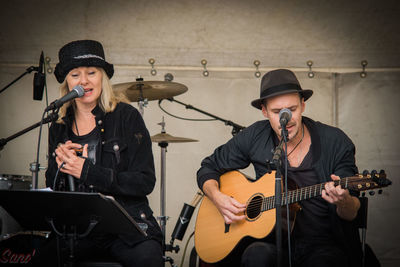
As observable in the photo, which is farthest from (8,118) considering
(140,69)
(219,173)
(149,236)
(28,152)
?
(149,236)

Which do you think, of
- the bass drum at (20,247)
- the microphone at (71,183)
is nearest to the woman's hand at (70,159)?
the microphone at (71,183)

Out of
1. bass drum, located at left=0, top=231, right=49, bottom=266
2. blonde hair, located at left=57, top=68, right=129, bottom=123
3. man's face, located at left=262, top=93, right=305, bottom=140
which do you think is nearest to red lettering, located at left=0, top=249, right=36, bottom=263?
bass drum, located at left=0, top=231, right=49, bottom=266

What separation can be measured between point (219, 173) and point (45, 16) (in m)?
2.93

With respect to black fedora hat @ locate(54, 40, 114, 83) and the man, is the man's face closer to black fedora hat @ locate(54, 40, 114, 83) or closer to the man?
the man

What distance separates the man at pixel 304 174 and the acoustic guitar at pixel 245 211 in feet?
0.21

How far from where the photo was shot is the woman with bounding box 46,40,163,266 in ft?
8.62

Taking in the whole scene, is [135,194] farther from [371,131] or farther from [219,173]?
[371,131]

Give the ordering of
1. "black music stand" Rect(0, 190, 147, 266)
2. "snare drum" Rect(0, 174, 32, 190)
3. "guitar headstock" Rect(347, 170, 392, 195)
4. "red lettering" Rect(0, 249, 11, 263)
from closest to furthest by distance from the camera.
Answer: "black music stand" Rect(0, 190, 147, 266) < "guitar headstock" Rect(347, 170, 392, 195) < "red lettering" Rect(0, 249, 11, 263) < "snare drum" Rect(0, 174, 32, 190)

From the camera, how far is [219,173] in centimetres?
362

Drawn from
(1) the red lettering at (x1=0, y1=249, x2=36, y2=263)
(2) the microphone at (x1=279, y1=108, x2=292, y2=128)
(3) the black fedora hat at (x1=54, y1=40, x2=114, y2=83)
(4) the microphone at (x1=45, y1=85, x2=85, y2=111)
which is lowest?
(1) the red lettering at (x1=0, y1=249, x2=36, y2=263)

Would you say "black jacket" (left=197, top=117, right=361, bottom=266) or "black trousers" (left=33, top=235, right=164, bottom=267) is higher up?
"black jacket" (left=197, top=117, right=361, bottom=266)

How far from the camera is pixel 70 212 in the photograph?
2379 millimetres

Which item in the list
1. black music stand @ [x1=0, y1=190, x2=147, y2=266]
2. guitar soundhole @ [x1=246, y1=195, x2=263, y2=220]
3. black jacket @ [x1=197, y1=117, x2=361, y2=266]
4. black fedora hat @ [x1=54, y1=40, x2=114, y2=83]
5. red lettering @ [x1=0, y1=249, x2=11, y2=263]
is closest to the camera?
black music stand @ [x1=0, y1=190, x2=147, y2=266]

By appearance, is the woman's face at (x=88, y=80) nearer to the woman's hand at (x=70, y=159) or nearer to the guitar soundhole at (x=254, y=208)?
the woman's hand at (x=70, y=159)
